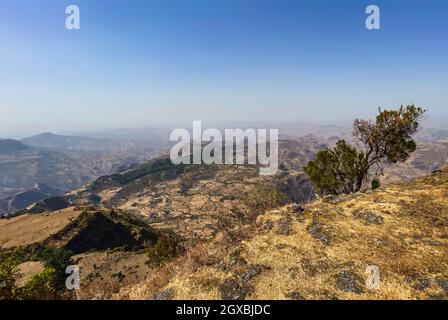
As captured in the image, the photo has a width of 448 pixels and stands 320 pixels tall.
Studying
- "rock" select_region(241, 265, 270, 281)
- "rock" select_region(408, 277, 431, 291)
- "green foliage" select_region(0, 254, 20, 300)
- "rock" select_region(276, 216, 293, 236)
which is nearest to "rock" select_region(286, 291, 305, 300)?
"rock" select_region(241, 265, 270, 281)

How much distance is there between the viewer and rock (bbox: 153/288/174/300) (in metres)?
17.6

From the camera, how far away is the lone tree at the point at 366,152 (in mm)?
43003

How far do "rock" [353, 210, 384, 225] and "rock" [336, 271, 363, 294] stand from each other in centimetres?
795

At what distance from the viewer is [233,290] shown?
17.4m

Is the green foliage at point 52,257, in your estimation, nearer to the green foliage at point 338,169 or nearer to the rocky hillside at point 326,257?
the green foliage at point 338,169

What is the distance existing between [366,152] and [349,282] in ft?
109

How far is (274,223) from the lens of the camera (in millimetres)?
25656

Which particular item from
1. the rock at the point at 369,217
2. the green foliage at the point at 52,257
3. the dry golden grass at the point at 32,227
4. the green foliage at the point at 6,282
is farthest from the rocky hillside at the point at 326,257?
the dry golden grass at the point at 32,227

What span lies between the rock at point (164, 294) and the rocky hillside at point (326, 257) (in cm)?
6

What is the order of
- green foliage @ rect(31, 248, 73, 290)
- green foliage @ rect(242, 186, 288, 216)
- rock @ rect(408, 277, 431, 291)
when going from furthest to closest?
1. green foliage @ rect(31, 248, 73, 290)
2. green foliage @ rect(242, 186, 288, 216)
3. rock @ rect(408, 277, 431, 291)

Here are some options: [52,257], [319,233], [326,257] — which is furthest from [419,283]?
[52,257]

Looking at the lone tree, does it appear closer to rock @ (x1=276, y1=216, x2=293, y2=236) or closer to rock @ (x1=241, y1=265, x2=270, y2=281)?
rock @ (x1=276, y1=216, x2=293, y2=236)

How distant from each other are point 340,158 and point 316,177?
4788 millimetres
